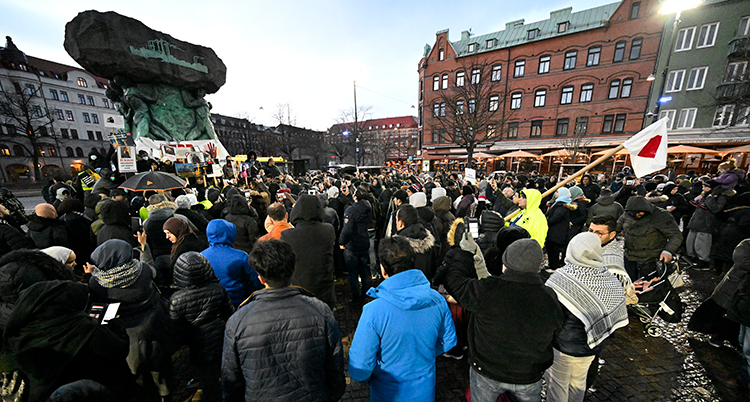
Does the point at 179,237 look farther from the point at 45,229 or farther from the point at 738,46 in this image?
the point at 738,46

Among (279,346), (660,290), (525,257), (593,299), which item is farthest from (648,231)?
(279,346)

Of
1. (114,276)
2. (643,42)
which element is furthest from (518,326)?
(643,42)

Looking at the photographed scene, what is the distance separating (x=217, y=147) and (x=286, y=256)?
1516 cm

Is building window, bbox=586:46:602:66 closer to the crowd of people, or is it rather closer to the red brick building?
the red brick building

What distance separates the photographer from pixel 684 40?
20.9m

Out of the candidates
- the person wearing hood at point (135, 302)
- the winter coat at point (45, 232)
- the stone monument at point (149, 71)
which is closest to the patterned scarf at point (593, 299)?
the person wearing hood at point (135, 302)

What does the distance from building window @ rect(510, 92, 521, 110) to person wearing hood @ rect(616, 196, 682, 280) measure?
28791 mm

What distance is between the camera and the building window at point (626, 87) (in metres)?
23.5

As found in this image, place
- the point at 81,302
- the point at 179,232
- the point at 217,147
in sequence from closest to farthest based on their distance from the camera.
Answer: the point at 81,302
the point at 179,232
the point at 217,147

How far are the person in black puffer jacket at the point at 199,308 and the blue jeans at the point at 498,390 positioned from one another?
2272 millimetres

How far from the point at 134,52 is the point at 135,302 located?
50.0 ft

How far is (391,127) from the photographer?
76688 mm

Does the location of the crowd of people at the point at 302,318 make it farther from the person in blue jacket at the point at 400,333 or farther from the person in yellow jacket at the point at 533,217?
the person in yellow jacket at the point at 533,217

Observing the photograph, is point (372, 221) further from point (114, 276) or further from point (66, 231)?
point (66, 231)
